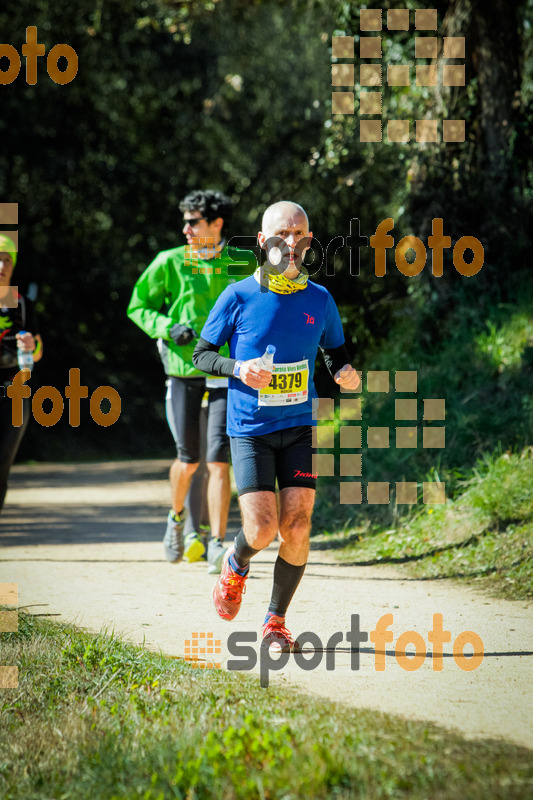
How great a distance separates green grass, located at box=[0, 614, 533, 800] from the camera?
2.73 m

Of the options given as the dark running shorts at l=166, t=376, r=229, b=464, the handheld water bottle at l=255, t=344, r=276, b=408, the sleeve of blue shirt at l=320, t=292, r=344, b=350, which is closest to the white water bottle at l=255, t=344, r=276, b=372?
the handheld water bottle at l=255, t=344, r=276, b=408

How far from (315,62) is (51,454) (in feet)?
38.7

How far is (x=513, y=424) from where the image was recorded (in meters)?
8.16

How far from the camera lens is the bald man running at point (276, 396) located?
4.43 meters

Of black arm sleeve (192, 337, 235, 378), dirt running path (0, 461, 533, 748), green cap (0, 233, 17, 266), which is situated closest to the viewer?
dirt running path (0, 461, 533, 748)

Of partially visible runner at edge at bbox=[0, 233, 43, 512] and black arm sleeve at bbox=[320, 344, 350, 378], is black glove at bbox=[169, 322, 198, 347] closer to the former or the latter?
partially visible runner at edge at bbox=[0, 233, 43, 512]

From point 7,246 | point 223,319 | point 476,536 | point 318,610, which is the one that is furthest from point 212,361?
point 476,536

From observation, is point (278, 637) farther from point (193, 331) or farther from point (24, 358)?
point (24, 358)

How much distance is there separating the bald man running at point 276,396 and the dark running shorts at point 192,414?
2.16m

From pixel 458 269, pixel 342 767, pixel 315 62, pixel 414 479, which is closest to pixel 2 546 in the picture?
pixel 414 479

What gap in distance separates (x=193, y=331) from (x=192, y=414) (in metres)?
0.73

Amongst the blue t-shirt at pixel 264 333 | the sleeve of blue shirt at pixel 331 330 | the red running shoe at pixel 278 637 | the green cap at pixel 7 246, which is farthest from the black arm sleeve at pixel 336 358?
the green cap at pixel 7 246

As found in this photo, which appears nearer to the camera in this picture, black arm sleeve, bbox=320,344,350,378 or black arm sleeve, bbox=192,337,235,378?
black arm sleeve, bbox=192,337,235,378

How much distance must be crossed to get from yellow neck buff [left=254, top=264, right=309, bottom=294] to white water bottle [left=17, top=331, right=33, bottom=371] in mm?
2759
